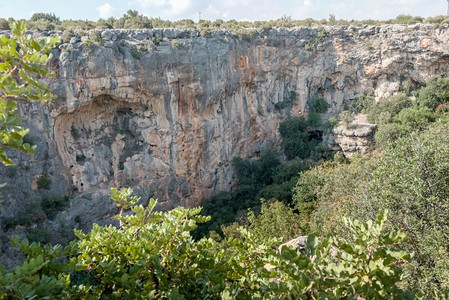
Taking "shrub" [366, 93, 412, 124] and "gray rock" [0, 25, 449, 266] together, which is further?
"shrub" [366, 93, 412, 124]

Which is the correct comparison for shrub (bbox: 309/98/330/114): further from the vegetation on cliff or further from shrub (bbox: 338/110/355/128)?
the vegetation on cliff

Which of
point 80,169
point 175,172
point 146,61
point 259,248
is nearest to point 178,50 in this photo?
point 146,61

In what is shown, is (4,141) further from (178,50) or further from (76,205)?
(178,50)

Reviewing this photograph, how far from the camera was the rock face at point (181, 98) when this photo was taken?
14.9m

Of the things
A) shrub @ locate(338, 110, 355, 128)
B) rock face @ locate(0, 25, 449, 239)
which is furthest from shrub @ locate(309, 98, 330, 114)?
shrub @ locate(338, 110, 355, 128)

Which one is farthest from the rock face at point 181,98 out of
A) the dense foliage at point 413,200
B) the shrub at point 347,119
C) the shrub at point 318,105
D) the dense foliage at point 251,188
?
the dense foliage at point 413,200

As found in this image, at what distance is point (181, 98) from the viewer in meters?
17.7

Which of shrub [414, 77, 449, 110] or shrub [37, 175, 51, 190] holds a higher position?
shrub [414, 77, 449, 110]

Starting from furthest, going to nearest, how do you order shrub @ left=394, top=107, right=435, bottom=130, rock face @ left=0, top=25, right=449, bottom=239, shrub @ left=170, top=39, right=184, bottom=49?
shrub @ left=394, top=107, right=435, bottom=130 < shrub @ left=170, top=39, right=184, bottom=49 < rock face @ left=0, top=25, right=449, bottom=239

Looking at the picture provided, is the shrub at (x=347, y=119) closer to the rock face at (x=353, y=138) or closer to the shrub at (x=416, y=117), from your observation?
the rock face at (x=353, y=138)

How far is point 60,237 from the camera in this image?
524 inches

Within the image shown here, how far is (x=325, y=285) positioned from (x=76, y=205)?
49.2ft

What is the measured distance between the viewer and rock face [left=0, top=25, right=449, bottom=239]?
585 inches

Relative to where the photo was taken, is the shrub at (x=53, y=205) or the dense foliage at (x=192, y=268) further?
the shrub at (x=53, y=205)
